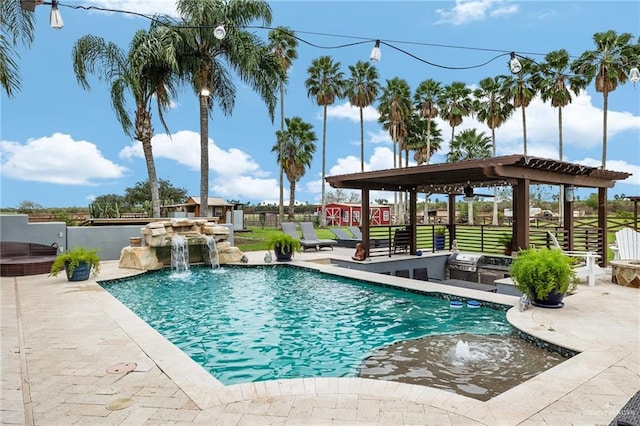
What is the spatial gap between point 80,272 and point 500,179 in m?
10.7

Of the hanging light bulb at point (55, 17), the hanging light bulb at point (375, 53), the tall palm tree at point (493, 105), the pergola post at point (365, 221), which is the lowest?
the pergola post at point (365, 221)

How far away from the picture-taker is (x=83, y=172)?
20.9m

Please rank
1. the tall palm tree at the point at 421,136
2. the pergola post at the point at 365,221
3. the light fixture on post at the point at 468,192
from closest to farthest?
the pergola post at the point at 365,221, the light fixture on post at the point at 468,192, the tall palm tree at the point at 421,136

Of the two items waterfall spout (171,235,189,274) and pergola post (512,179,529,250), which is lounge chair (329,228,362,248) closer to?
waterfall spout (171,235,189,274)

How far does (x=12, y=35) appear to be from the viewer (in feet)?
25.4

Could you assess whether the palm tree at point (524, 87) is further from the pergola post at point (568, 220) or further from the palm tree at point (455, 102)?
the pergola post at point (568, 220)

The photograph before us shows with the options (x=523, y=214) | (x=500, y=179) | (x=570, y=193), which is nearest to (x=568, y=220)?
(x=570, y=193)

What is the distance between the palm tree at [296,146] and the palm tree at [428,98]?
916 cm

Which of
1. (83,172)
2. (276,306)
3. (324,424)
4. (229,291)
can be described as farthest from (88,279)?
(83,172)

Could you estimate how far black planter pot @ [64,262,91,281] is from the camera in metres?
8.63

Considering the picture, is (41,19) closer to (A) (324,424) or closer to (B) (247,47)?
(B) (247,47)

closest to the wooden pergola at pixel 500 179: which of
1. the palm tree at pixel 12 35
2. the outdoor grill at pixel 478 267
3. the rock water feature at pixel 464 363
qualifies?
the outdoor grill at pixel 478 267

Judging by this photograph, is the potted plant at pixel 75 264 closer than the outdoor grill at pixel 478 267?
Yes

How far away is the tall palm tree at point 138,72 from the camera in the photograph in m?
14.6
